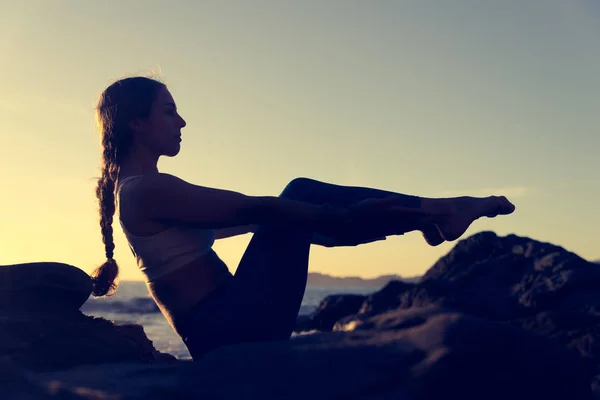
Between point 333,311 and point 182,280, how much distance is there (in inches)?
536

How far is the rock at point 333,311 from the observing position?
1641 centimetres

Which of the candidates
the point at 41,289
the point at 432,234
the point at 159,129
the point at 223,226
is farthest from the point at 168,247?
the point at 41,289

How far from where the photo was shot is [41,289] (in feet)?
16.4

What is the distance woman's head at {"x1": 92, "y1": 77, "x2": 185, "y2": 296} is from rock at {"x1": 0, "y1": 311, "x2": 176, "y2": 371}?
1.04m

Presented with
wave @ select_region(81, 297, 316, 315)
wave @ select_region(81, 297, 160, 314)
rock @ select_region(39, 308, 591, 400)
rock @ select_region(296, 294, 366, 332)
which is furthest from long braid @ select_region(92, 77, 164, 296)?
wave @ select_region(81, 297, 160, 314)

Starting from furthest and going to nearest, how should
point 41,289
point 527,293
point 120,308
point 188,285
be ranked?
point 120,308 < point 527,293 < point 41,289 < point 188,285

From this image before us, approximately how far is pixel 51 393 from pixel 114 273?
56.2 inches

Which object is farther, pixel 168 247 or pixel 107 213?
pixel 107 213

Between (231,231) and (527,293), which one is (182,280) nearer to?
(231,231)

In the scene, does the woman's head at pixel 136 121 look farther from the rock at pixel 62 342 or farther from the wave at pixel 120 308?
the wave at pixel 120 308

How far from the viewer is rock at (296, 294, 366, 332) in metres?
16.4

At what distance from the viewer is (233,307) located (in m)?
3.20

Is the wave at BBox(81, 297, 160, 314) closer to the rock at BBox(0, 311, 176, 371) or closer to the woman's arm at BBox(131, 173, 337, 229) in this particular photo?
the rock at BBox(0, 311, 176, 371)

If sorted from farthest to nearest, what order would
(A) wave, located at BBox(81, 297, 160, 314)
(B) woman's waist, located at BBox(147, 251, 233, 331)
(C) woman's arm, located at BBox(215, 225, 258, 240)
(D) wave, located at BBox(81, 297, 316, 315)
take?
1. (A) wave, located at BBox(81, 297, 160, 314)
2. (D) wave, located at BBox(81, 297, 316, 315)
3. (C) woman's arm, located at BBox(215, 225, 258, 240)
4. (B) woman's waist, located at BBox(147, 251, 233, 331)
